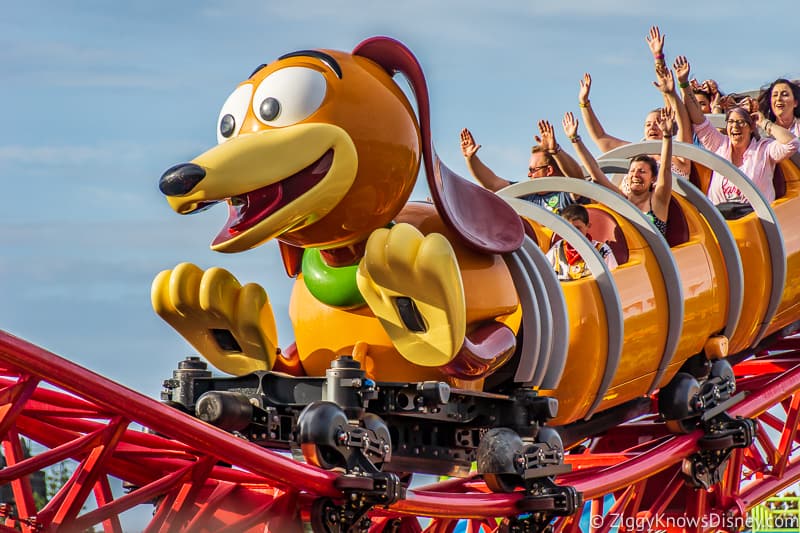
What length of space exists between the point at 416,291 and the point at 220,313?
1.16 m

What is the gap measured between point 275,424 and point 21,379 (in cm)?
168

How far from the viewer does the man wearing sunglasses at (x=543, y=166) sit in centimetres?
766

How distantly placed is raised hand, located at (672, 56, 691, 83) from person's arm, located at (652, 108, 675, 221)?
122 centimetres

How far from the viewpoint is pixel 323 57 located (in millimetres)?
5824

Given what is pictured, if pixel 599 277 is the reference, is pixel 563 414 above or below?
below

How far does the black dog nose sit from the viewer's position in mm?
5302

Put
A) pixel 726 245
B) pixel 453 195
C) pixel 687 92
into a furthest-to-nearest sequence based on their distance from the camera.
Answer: pixel 687 92
pixel 726 245
pixel 453 195

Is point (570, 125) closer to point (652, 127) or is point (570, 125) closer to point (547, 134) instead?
point (547, 134)

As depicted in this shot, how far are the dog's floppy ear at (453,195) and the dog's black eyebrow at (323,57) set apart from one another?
0.22 meters

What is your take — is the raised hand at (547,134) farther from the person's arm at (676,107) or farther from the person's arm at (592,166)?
the person's arm at (676,107)

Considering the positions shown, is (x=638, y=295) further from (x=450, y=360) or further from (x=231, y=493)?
(x=231, y=493)

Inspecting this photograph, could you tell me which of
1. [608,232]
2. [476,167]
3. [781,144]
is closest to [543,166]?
[476,167]

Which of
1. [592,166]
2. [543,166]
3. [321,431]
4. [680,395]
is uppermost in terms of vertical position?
[543,166]

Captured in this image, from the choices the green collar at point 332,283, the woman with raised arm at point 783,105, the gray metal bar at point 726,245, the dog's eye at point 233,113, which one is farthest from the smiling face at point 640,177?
the dog's eye at point 233,113
